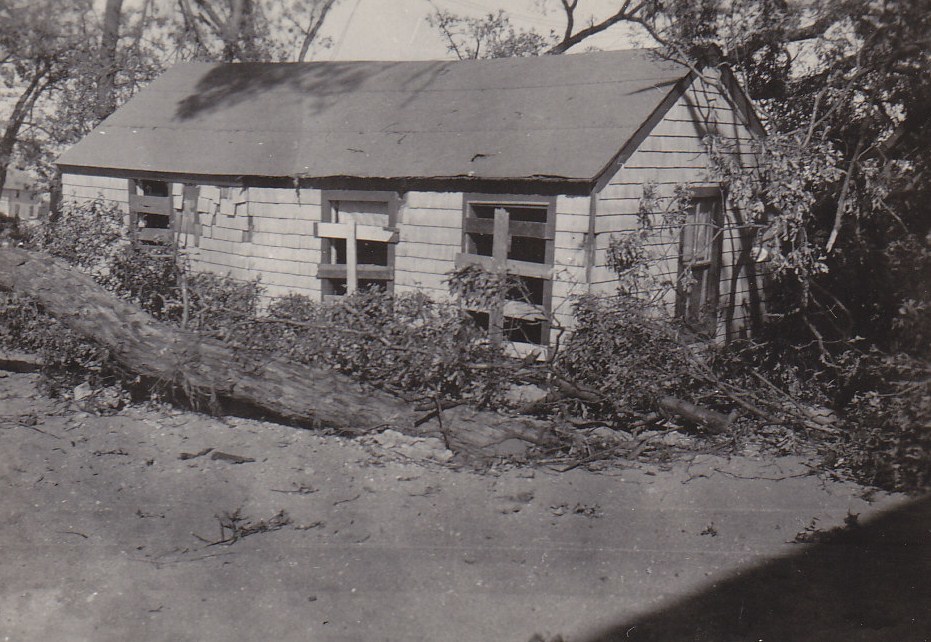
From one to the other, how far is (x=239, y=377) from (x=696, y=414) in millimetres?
4387

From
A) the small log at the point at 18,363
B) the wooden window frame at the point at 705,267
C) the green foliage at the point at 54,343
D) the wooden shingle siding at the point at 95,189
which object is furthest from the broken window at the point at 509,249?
the wooden shingle siding at the point at 95,189

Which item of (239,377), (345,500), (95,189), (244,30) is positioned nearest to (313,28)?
(244,30)

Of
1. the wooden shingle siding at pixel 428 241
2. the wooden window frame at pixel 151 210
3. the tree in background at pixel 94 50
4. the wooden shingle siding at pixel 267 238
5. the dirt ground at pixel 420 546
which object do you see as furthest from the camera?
the tree in background at pixel 94 50

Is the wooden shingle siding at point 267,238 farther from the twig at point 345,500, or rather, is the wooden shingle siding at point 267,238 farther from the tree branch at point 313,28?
the tree branch at point 313,28

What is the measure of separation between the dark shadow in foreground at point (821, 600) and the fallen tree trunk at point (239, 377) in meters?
2.61

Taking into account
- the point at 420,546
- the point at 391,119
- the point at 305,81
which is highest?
Result: the point at 305,81

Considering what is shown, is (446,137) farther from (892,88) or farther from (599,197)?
(892,88)

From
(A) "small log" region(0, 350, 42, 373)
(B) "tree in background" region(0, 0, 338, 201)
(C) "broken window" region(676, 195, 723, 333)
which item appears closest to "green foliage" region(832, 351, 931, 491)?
(C) "broken window" region(676, 195, 723, 333)

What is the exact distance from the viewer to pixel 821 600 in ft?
16.2

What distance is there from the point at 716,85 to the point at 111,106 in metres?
15.5

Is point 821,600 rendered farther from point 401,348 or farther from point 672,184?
point 672,184

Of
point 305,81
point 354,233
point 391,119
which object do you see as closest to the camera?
point 354,233

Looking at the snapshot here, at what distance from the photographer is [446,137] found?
1109 cm

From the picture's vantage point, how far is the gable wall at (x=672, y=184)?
9.45 meters
